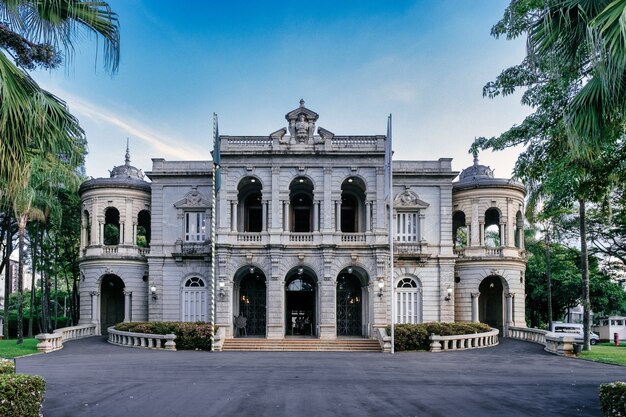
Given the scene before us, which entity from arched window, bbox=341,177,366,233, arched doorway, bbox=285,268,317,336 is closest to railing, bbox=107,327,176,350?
arched doorway, bbox=285,268,317,336

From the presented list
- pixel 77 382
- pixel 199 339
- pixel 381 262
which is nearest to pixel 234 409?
pixel 77 382

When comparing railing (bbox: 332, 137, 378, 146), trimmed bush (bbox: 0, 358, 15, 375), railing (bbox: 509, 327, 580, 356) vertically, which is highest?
railing (bbox: 332, 137, 378, 146)

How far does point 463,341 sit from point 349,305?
784 cm

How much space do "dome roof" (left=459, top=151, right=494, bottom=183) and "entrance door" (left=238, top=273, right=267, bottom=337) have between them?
48.1 ft

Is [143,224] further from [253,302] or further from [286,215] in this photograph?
[286,215]

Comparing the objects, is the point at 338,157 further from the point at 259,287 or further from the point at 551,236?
the point at 551,236

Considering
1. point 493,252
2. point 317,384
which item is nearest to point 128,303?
point 317,384

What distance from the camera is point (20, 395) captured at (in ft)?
31.4

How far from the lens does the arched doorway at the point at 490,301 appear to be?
3903cm

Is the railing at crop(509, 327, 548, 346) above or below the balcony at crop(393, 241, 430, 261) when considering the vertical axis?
below

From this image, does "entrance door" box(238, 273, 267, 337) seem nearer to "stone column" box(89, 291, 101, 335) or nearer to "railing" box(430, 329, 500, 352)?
"stone column" box(89, 291, 101, 335)

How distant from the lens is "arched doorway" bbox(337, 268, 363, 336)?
34.6 metres

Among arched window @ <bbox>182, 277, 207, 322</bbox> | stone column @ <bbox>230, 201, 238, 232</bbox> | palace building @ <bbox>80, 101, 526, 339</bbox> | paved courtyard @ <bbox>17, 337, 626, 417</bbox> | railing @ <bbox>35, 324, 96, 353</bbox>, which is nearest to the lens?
paved courtyard @ <bbox>17, 337, 626, 417</bbox>

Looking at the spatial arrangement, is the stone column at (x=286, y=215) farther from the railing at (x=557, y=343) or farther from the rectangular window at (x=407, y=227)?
the railing at (x=557, y=343)
